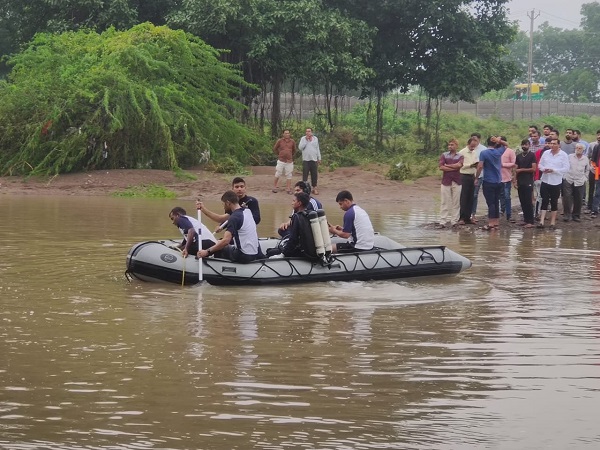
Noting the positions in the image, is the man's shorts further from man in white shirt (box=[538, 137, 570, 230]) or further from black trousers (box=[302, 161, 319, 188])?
man in white shirt (box=[538, 137, 570, 230])

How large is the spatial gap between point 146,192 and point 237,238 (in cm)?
1391

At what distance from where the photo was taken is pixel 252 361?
9.20 m

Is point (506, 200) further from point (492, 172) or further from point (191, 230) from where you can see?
point (191, 230)

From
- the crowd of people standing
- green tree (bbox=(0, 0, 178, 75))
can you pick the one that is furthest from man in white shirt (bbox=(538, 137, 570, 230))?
green tree (bbox=(0, 0, 178, 75))

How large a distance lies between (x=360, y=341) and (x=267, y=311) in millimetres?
1840

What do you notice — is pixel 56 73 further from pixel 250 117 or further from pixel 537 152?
pixel 537 152

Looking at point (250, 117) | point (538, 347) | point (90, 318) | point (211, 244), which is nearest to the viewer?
point (538, 347)

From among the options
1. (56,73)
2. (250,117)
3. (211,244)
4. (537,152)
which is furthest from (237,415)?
(250,117)

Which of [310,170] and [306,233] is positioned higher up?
[310,170]

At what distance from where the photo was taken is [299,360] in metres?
9.26

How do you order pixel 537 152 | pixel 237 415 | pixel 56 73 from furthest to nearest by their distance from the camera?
pixel 56 73
pixel 537 152
pixel 237 415

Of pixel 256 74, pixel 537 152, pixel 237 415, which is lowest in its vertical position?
pixel 237 415

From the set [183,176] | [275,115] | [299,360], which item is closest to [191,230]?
[299,360]

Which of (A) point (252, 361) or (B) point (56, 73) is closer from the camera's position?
(A) point (252, 361)
